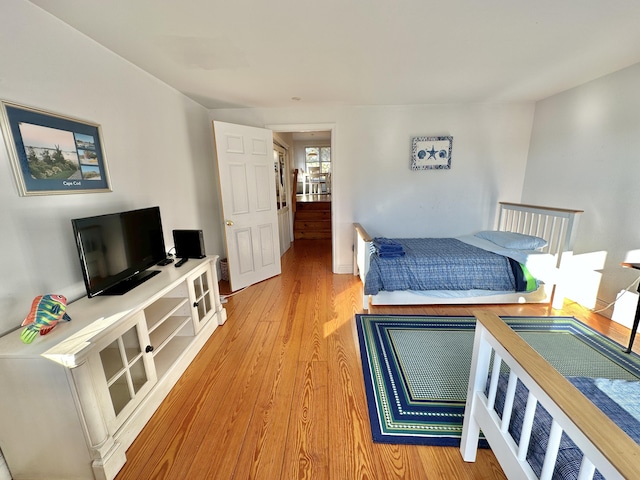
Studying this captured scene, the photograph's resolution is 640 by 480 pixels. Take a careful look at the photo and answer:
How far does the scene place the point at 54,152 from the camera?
150 centimetres

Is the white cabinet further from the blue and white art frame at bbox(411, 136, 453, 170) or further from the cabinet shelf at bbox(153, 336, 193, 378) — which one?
the blue and white art frame at bbox(411, 136, 453, 170)

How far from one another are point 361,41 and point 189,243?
2.07m

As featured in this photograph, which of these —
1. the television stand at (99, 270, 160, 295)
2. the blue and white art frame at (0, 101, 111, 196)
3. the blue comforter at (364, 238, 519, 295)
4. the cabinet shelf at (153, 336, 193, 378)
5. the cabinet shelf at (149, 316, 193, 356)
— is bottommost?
the cabinet shelf at (153, 336, 193, 378)

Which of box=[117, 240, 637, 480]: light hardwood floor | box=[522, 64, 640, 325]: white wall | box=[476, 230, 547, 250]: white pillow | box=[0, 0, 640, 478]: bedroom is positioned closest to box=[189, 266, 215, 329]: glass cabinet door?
box=[117, 240, 637, 480]: light hardwood floor

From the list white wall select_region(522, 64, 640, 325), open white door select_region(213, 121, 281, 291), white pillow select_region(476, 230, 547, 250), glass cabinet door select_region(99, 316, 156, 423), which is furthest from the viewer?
open white door select_region(213, 121, 281, 291)

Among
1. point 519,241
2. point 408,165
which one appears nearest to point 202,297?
point 408,165

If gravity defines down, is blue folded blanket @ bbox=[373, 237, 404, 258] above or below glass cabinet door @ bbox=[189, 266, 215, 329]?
above

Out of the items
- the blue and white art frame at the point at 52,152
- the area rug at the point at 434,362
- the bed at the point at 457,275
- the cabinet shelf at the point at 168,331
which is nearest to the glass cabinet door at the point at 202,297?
the cabinet shelf at the point at 168,331

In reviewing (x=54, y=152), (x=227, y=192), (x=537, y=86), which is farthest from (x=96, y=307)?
(x=537, y=86)

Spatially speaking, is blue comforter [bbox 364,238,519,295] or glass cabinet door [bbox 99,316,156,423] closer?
glass cabinet door [bbox 99,316,156,423]

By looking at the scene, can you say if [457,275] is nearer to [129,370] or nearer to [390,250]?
[390,250]

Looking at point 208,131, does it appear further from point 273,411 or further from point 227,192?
point 273,411

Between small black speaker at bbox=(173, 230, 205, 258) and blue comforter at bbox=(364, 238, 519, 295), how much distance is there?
1.59 metres

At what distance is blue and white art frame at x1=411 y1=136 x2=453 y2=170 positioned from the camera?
346 cm
